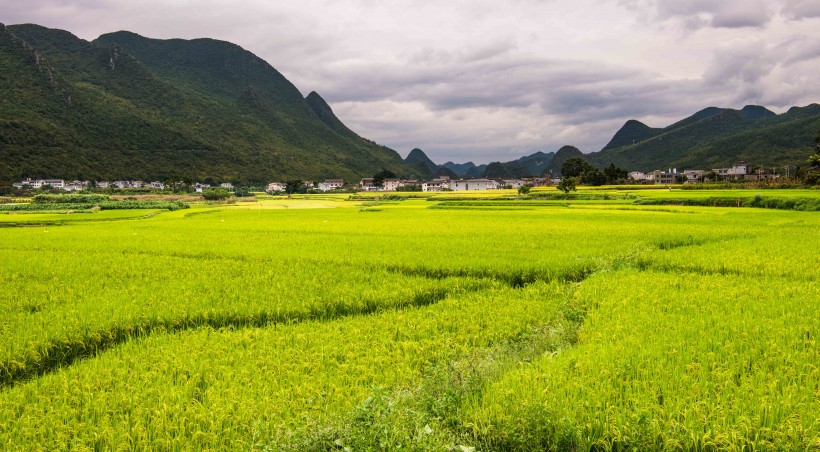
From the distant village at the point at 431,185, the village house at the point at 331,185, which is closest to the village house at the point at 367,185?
the distant village at the point at 431,185

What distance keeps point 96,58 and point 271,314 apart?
16827cm

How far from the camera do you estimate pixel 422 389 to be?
4820 millimetres

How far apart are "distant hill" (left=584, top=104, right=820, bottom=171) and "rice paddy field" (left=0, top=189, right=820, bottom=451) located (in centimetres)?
10934

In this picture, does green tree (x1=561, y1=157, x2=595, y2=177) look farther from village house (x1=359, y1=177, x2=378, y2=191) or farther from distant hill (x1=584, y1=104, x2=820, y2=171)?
village house (x1=359, y1=177, x2=378, y2=191)

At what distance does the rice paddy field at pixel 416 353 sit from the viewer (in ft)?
12.4

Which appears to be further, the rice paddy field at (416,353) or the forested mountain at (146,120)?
the forested mountain at (146,120)

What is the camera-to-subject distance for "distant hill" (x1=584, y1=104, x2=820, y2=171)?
105 metres

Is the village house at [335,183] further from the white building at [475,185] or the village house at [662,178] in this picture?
the village house at [662,178]

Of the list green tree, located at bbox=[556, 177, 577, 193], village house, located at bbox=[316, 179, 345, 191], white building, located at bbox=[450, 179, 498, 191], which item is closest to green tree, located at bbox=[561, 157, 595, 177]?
white building, located at bbox=[450, 179, 498, 191]

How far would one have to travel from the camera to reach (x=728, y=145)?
394 ft

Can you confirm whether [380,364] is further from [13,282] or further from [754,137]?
[754,137]

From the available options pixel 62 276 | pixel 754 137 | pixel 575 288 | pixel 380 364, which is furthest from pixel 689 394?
pixel 754 137

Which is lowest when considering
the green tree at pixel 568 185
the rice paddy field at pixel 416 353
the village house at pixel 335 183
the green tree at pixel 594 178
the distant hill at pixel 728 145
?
the rice paddy field at pixel 416 353

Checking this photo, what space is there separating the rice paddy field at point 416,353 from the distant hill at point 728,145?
10934 centimetres
